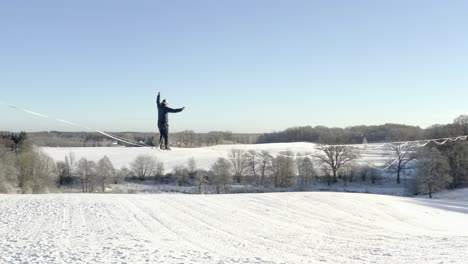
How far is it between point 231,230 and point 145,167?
63.7 m

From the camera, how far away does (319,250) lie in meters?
18.9

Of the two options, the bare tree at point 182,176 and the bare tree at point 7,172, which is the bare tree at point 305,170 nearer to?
the bare tree at point 182,176

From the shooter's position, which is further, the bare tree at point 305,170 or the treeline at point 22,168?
the bare tree at point 305,170

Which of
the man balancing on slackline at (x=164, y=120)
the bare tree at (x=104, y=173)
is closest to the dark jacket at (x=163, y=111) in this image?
the man balancing on slackline at (x=164, y=120)

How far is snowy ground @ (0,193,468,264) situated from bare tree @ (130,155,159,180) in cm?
4882

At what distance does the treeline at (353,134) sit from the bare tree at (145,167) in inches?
1609

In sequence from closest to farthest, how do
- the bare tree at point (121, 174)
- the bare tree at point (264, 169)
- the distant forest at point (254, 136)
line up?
the distant forest at point (254, 136)
the bare tree at point (264, 169)
the bare tree at point (121, 174)

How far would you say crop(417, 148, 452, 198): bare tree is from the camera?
60.0 m

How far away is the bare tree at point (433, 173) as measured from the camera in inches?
2362

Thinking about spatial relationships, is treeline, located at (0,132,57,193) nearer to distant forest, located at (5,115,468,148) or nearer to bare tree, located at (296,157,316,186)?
distant forest, located at (5,115,468,148)

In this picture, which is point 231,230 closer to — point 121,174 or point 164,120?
point 164,120

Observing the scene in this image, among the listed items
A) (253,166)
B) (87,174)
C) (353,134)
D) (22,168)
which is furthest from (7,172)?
(353,134)

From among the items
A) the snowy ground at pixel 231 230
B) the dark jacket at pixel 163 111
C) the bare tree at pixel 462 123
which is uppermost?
the bare tree at pixel 462 123

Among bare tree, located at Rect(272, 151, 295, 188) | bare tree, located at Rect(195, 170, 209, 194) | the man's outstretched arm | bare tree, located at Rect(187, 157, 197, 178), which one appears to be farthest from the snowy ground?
bare tree, located at Rect(187, 157, 197, 178)
